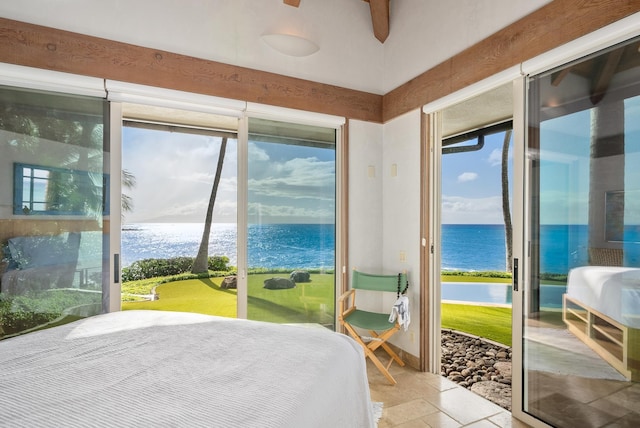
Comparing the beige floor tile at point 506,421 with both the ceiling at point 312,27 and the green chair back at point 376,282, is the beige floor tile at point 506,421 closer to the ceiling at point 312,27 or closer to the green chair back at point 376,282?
the green chair back at point 376,282

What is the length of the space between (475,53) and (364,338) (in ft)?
8.85

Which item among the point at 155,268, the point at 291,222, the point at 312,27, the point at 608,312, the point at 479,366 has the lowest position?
the point at 479,366

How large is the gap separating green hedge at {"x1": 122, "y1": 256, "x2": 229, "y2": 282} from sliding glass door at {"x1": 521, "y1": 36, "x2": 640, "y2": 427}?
5388 mm

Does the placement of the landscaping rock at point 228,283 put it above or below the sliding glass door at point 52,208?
below

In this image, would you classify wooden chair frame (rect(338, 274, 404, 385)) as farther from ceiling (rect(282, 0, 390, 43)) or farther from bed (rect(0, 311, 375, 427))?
ceiling (rect(282, 0, 390, 43))

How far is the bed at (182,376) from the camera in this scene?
2.96 feet

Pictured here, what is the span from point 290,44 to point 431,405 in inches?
120

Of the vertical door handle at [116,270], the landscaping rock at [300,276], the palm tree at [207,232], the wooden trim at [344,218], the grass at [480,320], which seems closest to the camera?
the vertical door handle at [116,270]

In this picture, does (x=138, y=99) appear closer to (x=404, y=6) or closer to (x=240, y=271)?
(x=240, y=271)

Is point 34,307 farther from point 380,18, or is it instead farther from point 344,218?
point 380,18

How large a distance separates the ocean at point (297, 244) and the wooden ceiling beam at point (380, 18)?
207cm

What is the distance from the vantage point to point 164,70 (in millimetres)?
2568

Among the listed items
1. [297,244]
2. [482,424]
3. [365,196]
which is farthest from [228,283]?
[482,424]

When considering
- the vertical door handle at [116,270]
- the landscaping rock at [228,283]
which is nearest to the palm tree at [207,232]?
the landscaping rock at [228,283]
